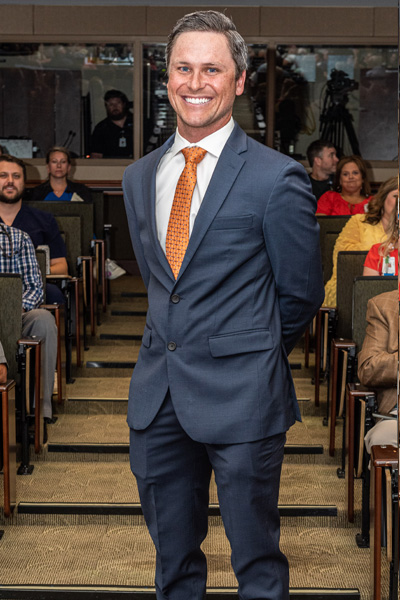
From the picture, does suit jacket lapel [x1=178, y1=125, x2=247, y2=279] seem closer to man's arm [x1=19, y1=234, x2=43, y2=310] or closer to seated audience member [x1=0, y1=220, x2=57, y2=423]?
seated audience member [x1=0, y1=220, x2=57, y2=423]

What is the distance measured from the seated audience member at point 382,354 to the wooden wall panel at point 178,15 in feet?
19.1

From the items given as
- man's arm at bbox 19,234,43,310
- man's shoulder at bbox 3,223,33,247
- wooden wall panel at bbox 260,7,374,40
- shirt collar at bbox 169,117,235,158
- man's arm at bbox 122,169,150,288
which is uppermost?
wooden wall panel at bbox 260,7,374,40

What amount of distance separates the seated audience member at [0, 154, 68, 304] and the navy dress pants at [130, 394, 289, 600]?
9.78 ft

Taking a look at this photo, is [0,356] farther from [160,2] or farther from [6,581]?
[160,2]

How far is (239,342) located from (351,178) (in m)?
4.17

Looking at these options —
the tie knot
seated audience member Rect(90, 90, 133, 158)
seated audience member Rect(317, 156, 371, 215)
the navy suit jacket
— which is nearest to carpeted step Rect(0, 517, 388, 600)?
the navy suit jacket

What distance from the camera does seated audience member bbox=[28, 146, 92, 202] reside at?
594 cm

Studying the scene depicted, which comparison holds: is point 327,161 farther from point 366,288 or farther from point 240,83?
point 240,83

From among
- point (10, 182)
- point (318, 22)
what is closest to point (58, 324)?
point (10, 182)

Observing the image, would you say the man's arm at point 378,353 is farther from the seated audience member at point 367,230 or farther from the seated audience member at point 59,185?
the seated audience member at point 59,185

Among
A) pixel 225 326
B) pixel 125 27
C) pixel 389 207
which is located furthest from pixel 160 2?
pixel 225 326

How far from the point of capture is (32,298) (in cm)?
370

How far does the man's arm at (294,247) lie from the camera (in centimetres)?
151

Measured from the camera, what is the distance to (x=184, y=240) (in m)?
1.56
